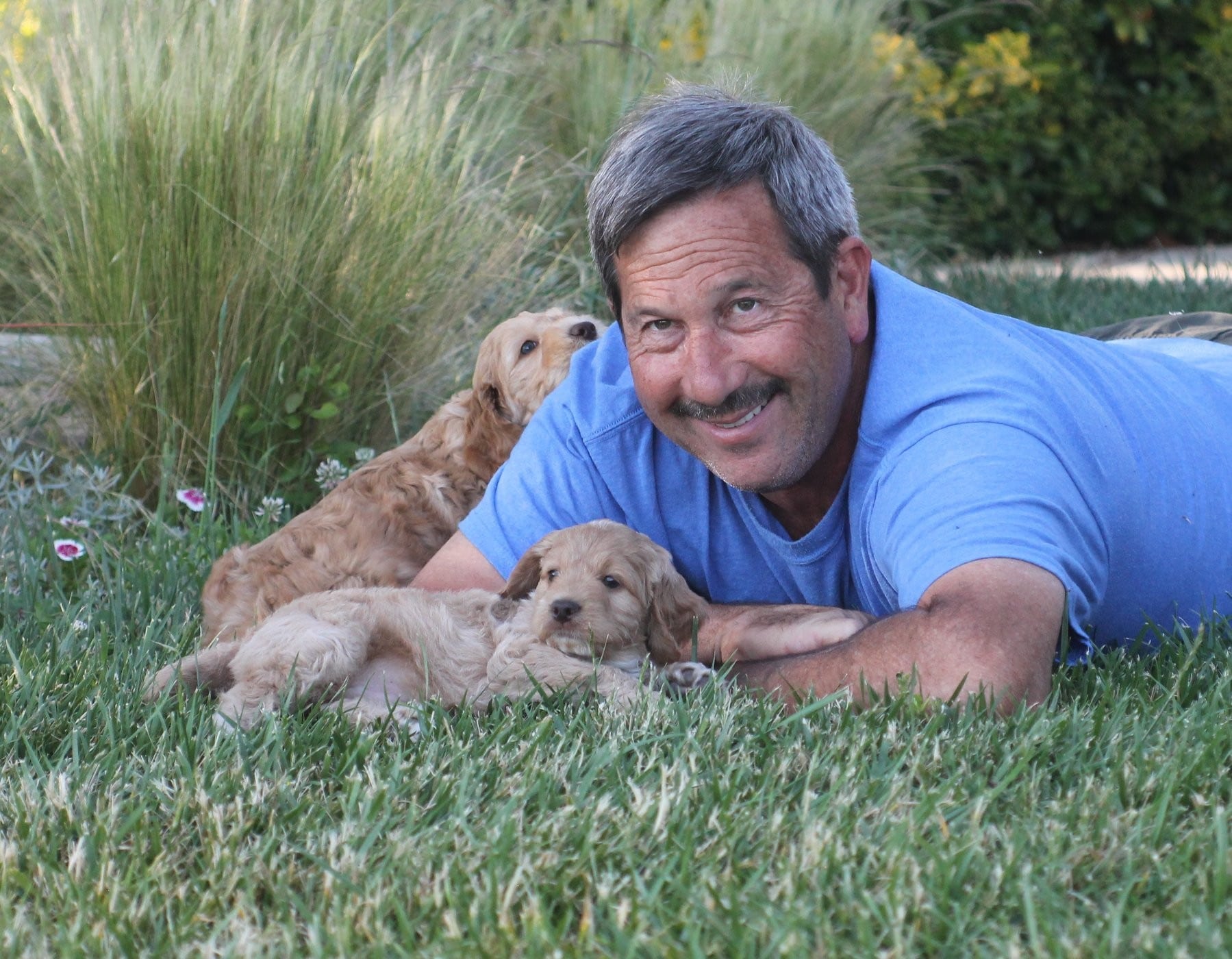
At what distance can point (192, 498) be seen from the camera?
462cm

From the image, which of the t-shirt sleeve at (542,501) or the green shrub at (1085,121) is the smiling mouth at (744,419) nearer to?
the t-shirt sleeve at (542,501)

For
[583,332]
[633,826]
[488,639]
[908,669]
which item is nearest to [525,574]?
[488,639]

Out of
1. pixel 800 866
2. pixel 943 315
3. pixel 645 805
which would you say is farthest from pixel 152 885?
pixel 943 315

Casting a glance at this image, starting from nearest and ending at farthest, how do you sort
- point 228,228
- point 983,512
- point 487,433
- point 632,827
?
point 632,827, point 983,512, point 487,433, point 228,228

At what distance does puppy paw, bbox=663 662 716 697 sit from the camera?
10.3 feet

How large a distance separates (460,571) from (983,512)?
1.47 m

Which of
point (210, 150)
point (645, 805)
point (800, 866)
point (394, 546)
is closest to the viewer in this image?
point (800, 866)

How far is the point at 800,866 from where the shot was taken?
7.22 feet

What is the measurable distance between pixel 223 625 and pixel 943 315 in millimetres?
1969

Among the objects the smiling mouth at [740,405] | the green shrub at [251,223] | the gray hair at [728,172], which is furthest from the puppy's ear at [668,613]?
the green shrub at [251,223]

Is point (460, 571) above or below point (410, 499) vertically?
above

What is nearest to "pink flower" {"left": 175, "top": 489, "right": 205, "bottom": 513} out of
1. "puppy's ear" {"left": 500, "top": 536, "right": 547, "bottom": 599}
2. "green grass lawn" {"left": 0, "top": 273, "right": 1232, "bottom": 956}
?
"green grass lawn" {"left": 0, "top": 273, "right": 1232, "bottom": 956}

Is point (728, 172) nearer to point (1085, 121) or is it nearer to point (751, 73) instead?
point (751, 73)

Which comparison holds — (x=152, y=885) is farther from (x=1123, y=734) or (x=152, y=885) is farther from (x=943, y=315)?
(x=943, y=315)
